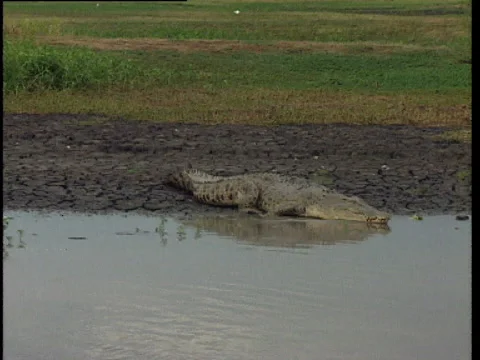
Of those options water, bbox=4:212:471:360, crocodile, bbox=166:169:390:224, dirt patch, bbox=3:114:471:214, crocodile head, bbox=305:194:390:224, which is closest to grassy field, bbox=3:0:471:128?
dirt patch, bbox=3:114:471:214

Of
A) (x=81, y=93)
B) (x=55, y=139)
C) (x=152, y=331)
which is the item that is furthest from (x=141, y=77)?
(x=152, y=331)

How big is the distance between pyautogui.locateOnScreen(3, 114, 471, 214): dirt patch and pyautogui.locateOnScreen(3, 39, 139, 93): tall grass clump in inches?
95.2

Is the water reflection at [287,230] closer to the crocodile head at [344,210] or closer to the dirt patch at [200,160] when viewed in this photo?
the crocodile head at [344,210]

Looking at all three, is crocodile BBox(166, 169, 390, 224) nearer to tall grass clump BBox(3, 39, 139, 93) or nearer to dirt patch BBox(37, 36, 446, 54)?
tall grass clump BBox(3, 39, 139, 93)

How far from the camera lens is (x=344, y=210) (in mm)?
8766

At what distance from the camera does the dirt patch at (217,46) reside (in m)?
26.0

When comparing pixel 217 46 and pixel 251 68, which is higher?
pixel 217 46

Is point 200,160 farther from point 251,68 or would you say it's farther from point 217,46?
point 217,46

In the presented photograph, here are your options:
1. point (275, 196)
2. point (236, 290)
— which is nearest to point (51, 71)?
point (275, 196)

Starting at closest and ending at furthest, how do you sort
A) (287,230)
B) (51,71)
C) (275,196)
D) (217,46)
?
(287,230) < (275,196) < (51,71) < (217,46)

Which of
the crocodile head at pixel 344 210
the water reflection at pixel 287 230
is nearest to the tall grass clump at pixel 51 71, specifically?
the water reflection at pixel 287 230

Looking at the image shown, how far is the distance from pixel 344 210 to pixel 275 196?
67 centimetres

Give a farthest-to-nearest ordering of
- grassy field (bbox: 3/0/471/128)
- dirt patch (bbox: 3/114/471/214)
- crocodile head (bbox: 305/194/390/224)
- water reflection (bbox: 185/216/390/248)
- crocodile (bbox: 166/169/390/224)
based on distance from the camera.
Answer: grassy field (bbox: 3/0/471/128) < dirt patch (bbox: 3/114/471/214) < crocodile (bbox: 166/169/390/224) < crocodile head (bbox: 305/194/390/224) < water reflection (bbox: 185/216/390/248)

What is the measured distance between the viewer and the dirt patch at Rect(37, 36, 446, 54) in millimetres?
26000
